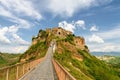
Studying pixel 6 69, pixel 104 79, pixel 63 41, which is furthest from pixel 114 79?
pixel 6 69

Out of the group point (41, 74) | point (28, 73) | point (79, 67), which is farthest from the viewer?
point (79, 67)

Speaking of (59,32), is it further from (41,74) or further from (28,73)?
(28,73)

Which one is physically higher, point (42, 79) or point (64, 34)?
point (64, 34)

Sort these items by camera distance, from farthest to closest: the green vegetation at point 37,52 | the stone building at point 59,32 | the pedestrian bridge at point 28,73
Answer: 1. the stone building at point 59,32
2. the green vegetation at point 37,52
3. the pedestrian bridge at point 28,73

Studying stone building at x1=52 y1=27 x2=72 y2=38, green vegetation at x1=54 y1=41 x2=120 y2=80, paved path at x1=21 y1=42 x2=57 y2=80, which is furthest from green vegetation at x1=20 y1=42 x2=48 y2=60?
paved path at x1=21 y1=42 x2=57 y2=80

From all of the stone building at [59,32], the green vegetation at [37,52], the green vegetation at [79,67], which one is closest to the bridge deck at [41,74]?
the green vegetation at [79,67]

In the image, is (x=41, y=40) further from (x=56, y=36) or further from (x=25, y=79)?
(x=25, y=79)

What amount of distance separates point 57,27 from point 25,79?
165m

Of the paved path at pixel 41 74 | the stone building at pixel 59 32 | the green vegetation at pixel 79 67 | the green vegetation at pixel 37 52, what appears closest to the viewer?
the paved path at pixel 41 74

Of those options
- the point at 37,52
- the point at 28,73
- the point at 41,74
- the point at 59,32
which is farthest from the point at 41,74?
the point at 59,32

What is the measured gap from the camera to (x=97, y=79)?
395 ft

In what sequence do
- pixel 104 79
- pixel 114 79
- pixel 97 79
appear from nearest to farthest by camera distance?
pixel 97 79 → pixel 104 79 → pixel 114 79

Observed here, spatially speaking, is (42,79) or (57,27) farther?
(57,27)

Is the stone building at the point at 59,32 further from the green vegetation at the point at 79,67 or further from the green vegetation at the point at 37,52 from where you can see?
the green vegetation at the point at 79,67
